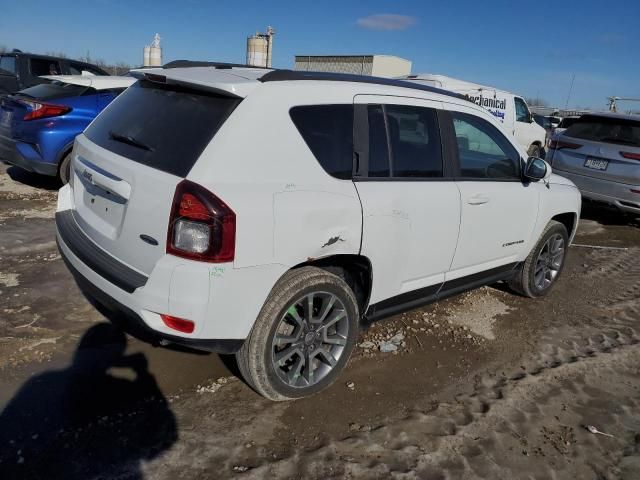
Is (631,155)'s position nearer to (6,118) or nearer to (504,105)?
(504,105)

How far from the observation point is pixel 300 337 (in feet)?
9.80

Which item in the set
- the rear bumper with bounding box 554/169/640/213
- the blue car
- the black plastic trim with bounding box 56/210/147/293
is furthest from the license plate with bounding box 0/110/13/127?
the rear bumper with bounding box 554/169/640/213

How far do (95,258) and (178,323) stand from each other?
70cm

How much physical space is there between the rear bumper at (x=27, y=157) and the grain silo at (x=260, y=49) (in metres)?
20.9

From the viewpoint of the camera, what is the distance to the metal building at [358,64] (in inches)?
1067

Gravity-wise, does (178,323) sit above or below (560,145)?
below

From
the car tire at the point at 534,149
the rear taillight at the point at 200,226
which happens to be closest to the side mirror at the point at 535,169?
the rear taillight at the point at 200,226

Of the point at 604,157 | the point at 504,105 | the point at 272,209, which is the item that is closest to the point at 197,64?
the point at 272,209

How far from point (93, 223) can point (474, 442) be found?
2478 millimetres

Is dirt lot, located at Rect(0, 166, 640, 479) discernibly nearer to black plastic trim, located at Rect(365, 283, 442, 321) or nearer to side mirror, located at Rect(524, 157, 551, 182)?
black plastic trim, located at Rect(365, 283, 442, 321)

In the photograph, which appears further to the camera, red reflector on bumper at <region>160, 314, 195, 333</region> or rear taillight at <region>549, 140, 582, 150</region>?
rear taillight at <region>549, 140, 582, 150</region>

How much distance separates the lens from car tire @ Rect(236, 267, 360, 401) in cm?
273

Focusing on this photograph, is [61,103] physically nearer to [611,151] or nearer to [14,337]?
[14,337]

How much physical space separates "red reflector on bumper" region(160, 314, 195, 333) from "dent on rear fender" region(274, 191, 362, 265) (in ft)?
1.76
